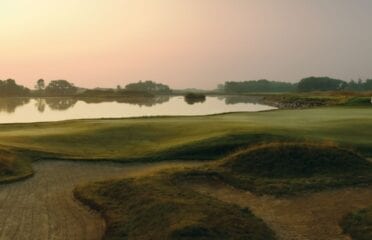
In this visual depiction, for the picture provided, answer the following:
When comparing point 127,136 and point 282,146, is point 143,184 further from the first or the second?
point 127,136

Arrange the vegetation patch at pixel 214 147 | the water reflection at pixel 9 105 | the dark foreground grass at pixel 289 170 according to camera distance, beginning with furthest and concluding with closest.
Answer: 1. the water reflection at pixel 9 105
2. the vegetation patch at pixel 214 147
3. the dark foreground grass at pixel 289 170

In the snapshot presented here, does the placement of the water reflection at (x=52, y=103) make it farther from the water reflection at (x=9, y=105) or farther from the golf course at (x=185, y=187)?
the golf course at (x=185, y=187)

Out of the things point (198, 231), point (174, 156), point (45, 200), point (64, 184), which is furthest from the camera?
point (174, 156)

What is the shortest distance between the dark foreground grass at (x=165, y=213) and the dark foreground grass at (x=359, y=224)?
2216 mm

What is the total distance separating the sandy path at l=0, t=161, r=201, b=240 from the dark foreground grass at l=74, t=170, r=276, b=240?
0.59m

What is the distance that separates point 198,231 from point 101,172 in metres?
10.8

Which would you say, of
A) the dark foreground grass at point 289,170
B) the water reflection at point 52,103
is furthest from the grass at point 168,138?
the water reflection at point 52,103

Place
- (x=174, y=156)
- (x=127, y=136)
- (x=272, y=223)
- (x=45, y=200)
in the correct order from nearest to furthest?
(x=272, y=223)
(x=45, y=200)
(x=174, y=156)
(x=127, y=136)

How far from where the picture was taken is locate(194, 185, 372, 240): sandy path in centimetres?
1366

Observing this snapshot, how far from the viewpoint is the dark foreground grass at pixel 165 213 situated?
12.6 m

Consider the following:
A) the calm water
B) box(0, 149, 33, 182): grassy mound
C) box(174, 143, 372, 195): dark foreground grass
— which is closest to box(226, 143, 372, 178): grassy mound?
box(174, 143, 372, 195): dark foreground grass

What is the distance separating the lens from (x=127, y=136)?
1319 inches

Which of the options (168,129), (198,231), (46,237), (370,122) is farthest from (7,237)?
(370,122)

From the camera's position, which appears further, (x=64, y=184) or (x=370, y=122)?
(x=370, y=122)
